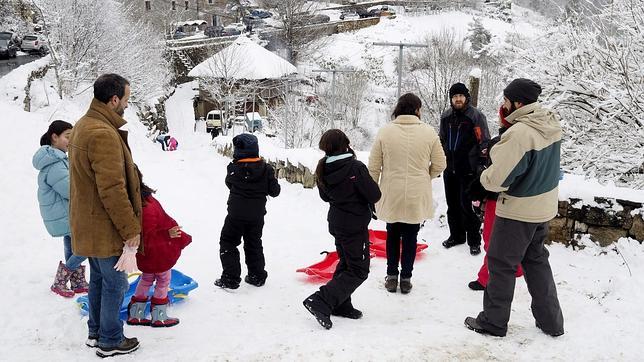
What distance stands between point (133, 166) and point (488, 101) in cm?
2591

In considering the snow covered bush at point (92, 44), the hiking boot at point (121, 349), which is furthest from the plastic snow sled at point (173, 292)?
the snow covered bush at point (92, 44)

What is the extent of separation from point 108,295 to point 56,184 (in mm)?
1294

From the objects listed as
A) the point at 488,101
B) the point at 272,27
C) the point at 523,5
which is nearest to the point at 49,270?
the point at 488,101

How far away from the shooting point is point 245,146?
A: 14.4ft

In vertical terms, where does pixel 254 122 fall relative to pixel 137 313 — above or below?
below

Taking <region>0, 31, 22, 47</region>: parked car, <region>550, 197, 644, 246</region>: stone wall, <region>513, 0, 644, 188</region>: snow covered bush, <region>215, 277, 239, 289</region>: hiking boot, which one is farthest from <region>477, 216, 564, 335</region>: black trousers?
<region>0, 31, 22, 47</region>: parked car

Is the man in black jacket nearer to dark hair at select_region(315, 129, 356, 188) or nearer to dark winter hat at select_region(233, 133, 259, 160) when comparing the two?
dark hair at select_region(315, 129, 356, 188)

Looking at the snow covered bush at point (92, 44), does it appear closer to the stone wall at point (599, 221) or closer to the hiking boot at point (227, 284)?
the hiking boot at point (227, 284)

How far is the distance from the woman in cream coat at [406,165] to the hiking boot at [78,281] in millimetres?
2527

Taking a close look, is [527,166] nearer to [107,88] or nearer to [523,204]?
[523,204]

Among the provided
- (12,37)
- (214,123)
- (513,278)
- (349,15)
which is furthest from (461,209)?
(349,15)

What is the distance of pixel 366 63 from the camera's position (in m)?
42.4

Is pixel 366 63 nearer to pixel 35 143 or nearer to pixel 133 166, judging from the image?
pixel 35 143

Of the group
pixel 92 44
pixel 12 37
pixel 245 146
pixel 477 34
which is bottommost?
pixel 245 146
